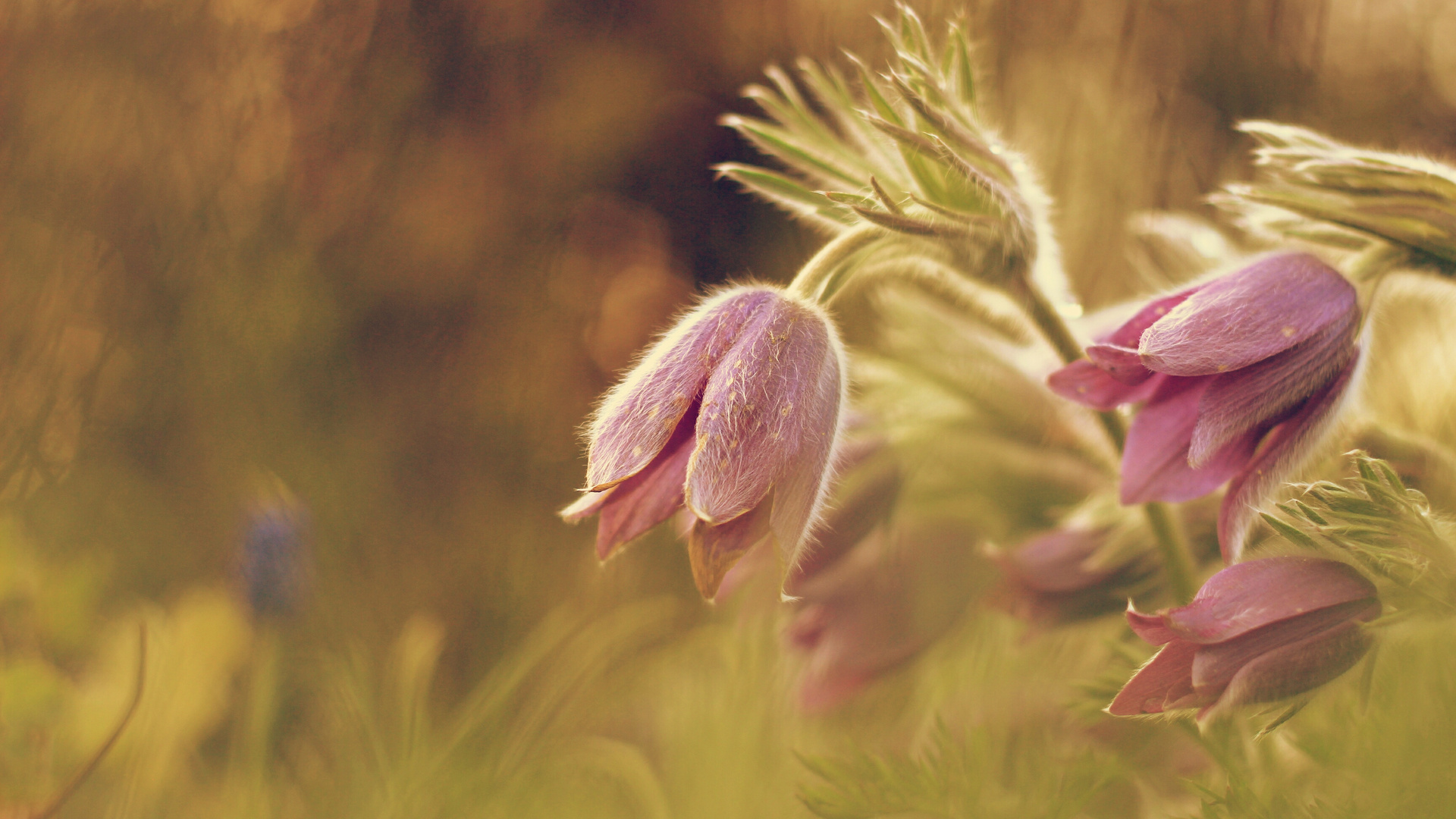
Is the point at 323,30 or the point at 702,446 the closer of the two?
the point at 702,446

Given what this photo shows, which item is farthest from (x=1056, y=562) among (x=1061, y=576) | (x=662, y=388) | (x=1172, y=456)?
(x=662, y=388)

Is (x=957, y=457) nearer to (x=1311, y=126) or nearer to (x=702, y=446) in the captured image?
(x=702, y=446)

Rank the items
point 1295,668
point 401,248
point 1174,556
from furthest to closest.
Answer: point 401,248
point 1174,556
point 1295,668

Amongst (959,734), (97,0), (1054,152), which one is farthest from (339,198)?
(959,734)

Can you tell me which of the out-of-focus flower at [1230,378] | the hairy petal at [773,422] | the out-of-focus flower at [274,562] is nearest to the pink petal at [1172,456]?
the out-of-focus flower at [1230,378]

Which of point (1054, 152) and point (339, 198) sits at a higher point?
point (339, 198)

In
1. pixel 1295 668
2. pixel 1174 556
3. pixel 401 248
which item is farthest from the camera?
pixel 401 248

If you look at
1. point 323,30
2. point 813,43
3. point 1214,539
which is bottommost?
point 1214,539

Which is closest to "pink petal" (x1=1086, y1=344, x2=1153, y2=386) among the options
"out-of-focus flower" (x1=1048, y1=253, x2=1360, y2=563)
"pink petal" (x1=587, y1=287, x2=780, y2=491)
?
"out-of-focus flower" (x1=1048, y1=253, x2=1360, y2=563)

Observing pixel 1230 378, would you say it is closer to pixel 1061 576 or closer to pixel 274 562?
pixel 1061 576
